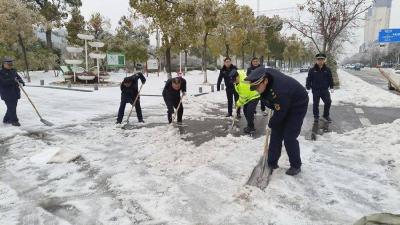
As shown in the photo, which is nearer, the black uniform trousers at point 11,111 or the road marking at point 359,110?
the black uniform trousers at point 11,111

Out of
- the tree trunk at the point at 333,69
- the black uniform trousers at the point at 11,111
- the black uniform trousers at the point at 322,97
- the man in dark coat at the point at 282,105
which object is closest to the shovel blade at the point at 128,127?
the black uniform trousers at the point at 11,111

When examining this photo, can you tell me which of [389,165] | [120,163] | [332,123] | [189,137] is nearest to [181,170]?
[120,163]

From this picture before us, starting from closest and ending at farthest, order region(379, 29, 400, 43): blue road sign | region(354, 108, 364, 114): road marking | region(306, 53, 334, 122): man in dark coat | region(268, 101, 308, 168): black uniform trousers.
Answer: region(268, 101, 308, 168): black uniform trousers < region(306, 53, 334, 122): man in dark coat < region(354, 108, 364, 114): road marking < region(379, 29, 400, 43): blue road sign

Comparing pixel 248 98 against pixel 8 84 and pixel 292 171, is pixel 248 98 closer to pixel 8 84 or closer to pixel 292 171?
pixel 292 171

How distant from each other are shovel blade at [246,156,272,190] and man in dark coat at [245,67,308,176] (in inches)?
5.9

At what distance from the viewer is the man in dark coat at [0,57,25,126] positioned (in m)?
8.16

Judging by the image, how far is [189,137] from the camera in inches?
283

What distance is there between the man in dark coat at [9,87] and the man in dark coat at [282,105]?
630cm

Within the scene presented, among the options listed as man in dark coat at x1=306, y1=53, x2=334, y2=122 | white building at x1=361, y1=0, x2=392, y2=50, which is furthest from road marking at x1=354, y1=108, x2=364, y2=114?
white building at x1=361, y1=0, x2=392, y2=50

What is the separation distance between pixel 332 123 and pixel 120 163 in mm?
5551

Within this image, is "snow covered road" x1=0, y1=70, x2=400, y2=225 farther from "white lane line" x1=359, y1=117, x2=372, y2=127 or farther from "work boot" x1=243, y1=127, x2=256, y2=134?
"white lane line" x1=359, y1=117, x2=372, y2=127

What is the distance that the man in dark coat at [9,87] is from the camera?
8.16 meters

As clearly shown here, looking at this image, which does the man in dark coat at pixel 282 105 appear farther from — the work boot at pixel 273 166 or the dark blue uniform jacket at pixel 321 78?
the dark blue uniform jacket at pixel 321 78

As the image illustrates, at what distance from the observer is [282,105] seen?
4.47m
